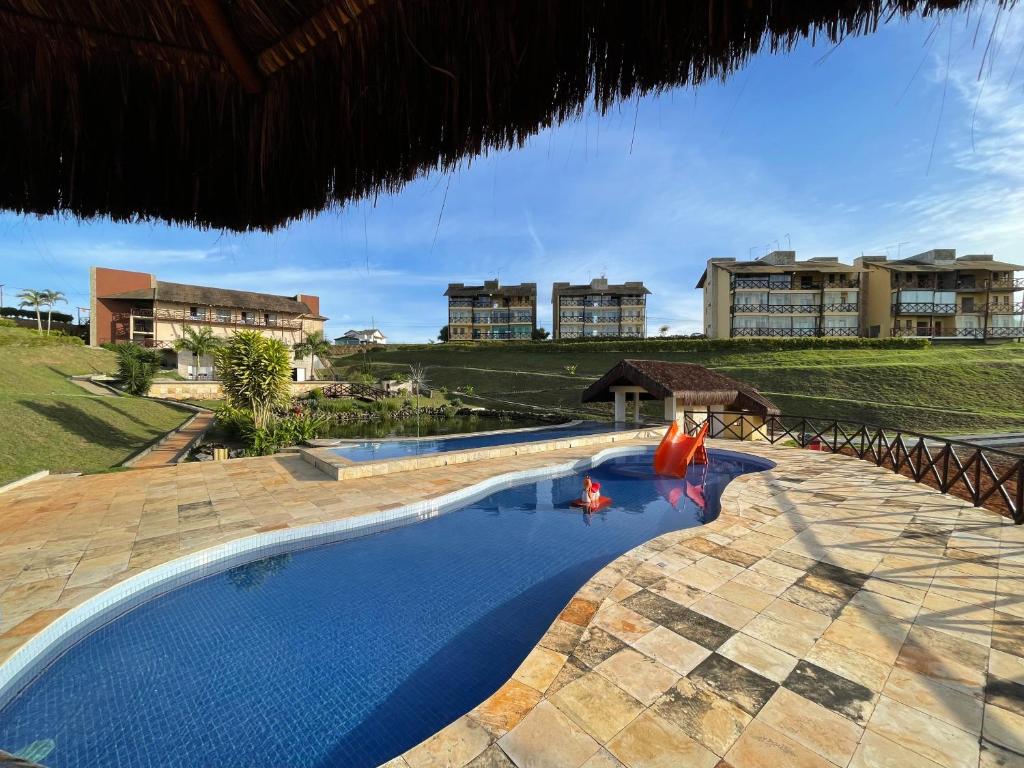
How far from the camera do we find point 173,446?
47.5 feet

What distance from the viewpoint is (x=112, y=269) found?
1665 inches

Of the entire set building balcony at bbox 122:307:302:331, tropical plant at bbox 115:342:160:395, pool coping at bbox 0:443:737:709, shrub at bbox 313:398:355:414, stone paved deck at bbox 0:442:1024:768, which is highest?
building balcony at bbox 122:307:302:331

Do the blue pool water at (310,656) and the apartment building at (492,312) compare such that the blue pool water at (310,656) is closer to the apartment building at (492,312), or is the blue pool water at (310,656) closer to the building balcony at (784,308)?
the building balcony at (784,308)

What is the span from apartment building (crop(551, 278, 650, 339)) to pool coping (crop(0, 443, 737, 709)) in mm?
47875

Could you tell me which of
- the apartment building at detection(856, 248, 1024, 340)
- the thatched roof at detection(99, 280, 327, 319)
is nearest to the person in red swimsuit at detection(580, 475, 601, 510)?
the apartment building at detection(856, 248, 1024, 340)

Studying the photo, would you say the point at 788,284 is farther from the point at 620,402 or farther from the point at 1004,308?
the point at 620,402

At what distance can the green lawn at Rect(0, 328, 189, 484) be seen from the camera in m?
11.1

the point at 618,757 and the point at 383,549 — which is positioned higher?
the point at 618,757

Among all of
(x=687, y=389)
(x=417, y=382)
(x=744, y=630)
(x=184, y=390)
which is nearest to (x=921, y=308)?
(x=687, y=389)

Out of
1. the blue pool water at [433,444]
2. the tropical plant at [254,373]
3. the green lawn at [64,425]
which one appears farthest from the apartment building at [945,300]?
the green lawn at [64,425]

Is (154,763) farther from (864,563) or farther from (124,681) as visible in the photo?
(864,563)

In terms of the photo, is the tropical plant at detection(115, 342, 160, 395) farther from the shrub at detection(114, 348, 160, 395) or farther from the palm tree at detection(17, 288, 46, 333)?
the palm tree at detection(17, 288, 46, 333)

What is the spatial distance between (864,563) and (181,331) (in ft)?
177

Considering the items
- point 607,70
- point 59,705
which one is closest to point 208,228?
point 607,70
